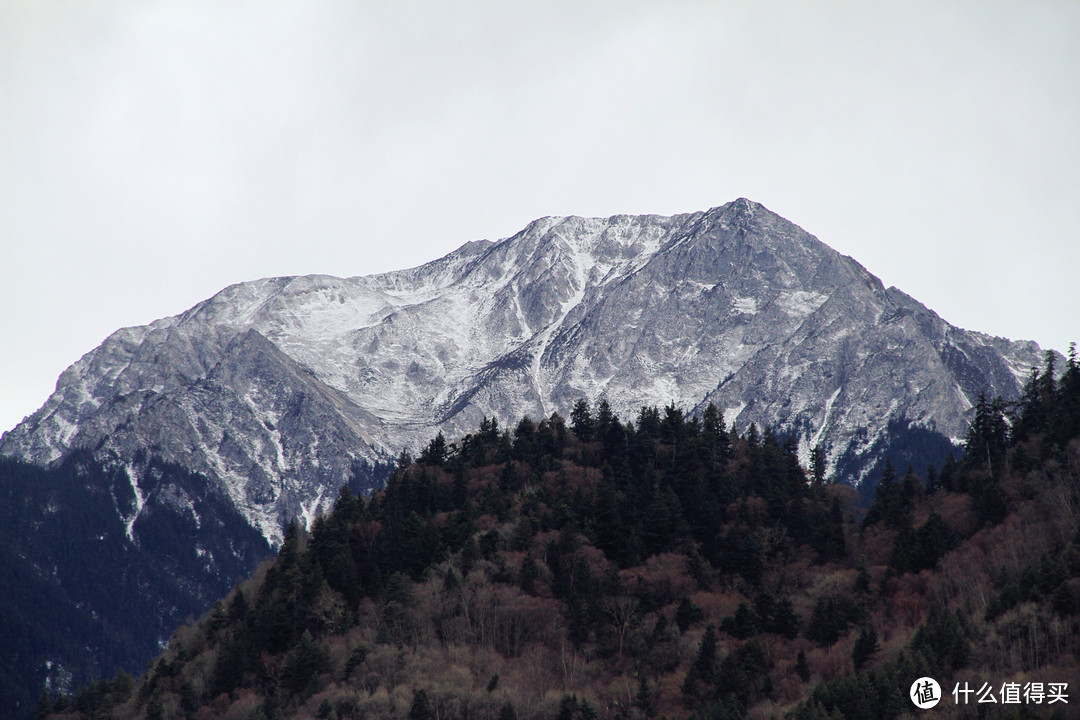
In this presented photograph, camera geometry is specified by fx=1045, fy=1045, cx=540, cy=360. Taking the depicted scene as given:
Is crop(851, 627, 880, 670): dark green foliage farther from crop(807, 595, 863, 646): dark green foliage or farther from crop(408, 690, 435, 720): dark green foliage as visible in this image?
crop(408, 690, 435, 720): dark green foliage

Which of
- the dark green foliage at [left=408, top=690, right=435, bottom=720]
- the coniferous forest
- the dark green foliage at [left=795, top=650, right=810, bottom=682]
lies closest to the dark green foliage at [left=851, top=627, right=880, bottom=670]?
the coniferous forest

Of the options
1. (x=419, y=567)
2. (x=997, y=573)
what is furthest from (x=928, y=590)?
(x=419, y=567)

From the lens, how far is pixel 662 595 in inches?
4392

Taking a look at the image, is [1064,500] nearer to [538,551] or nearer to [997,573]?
[997,573]

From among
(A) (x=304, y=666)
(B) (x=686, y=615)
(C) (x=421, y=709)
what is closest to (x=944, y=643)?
(B) (x=686, y=615)

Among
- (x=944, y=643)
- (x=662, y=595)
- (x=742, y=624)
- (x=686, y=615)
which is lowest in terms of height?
(x=944, y=643)

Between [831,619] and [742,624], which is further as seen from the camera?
[742,624]

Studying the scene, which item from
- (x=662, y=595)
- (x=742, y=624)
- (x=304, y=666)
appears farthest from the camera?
(x=662, y=595)

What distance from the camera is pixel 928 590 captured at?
100 metres

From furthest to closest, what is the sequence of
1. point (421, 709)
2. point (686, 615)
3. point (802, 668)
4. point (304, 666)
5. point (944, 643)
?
point (686, 615)
point (304, 666)
point (421, 709)
point (802, 668)
point (944, 643)

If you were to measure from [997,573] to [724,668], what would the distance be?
27.1m

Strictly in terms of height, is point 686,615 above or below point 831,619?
above

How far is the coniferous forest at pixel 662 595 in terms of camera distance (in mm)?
89625

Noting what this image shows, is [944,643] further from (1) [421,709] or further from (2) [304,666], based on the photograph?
(2) [304,666]
